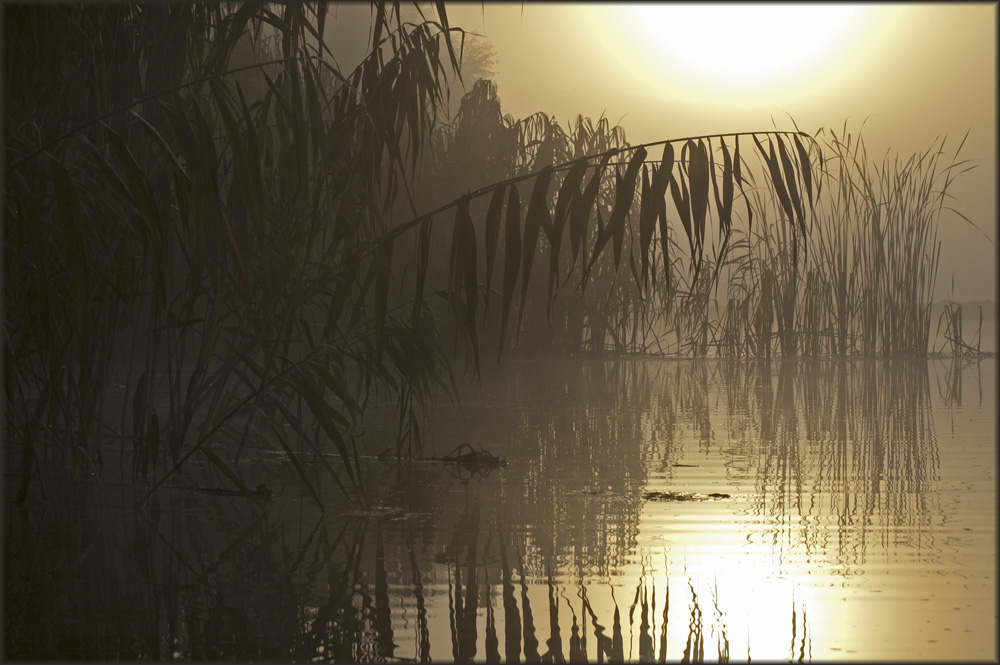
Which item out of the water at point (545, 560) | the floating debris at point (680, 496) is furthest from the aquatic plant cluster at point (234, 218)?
the floating debris at point (680, 496)

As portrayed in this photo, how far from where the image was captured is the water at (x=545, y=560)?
118 centimetres

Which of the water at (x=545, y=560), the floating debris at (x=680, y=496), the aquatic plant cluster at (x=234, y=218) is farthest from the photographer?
the floating debris at (x=680, y=496)

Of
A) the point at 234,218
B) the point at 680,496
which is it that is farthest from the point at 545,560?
the point at 234,218

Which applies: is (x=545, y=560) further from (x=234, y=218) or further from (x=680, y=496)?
(x=234, y=218)

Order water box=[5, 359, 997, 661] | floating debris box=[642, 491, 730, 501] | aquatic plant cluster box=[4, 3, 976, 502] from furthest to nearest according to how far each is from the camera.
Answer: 1. floating debris box=[642, 491, 730, 501]
2. aquatic plant cluster box=[4, 3, 976, 502]
3. water box=[5, 359, 997, 661]

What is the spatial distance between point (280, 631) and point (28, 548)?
0.66 metres

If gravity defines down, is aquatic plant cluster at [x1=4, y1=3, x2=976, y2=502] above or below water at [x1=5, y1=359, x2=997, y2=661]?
above

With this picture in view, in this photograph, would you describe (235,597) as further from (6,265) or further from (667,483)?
(667,483)

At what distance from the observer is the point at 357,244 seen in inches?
84.7

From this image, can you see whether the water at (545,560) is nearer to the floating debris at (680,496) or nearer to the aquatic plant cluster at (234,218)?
the floating debris at (680,496)

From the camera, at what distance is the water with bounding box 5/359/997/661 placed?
1.18 m

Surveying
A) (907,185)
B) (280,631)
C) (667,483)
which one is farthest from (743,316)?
(280,631)

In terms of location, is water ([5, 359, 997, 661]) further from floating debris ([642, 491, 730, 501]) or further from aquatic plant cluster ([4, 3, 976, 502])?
aquatic plant cluster ([4, 3, 976, 502])

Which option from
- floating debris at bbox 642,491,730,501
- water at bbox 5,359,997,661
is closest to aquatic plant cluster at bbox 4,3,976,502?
water at bbox 5,359,997,661
